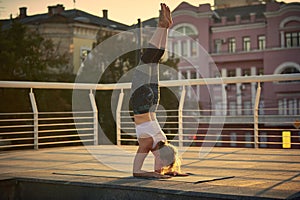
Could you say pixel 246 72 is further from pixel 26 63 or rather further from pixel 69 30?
pixel 26 63

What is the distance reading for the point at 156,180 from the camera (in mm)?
4516

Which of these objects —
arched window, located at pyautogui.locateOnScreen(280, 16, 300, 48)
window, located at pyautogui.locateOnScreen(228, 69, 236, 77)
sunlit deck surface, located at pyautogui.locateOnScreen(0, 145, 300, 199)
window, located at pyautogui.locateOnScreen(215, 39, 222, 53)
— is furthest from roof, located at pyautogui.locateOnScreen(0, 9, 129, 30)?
sunlit deck surface, located at pyautogui.locateOnScreen(0, 145, 300, 199)

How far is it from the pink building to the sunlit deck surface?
39.2m

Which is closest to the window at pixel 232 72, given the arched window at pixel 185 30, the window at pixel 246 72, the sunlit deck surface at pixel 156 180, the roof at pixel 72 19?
the window at pixel 246 72

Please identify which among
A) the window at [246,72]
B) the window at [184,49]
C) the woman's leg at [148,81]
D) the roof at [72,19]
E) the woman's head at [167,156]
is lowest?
the woman's head at [167,156]

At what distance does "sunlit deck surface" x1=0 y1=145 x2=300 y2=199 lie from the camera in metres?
3.96

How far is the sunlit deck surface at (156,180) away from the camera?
3957 mm

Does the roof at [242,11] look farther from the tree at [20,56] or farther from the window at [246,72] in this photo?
the tree at [20,56]

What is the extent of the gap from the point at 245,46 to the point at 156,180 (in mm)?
46397

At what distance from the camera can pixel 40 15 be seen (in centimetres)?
4541

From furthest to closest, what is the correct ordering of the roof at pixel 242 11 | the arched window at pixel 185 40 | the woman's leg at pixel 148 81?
the arched window at pixel 185 40 → the roof at pixel 242 11 → the woman's leg at pixel 148 81

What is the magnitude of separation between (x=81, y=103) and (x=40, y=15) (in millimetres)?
21880

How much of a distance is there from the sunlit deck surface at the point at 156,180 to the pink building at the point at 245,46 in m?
39.2

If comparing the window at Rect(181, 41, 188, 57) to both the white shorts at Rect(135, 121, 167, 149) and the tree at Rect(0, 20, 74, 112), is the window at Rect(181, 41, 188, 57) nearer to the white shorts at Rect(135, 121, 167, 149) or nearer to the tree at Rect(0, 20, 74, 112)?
the tree at Rect(0, 20, 74, 112)
